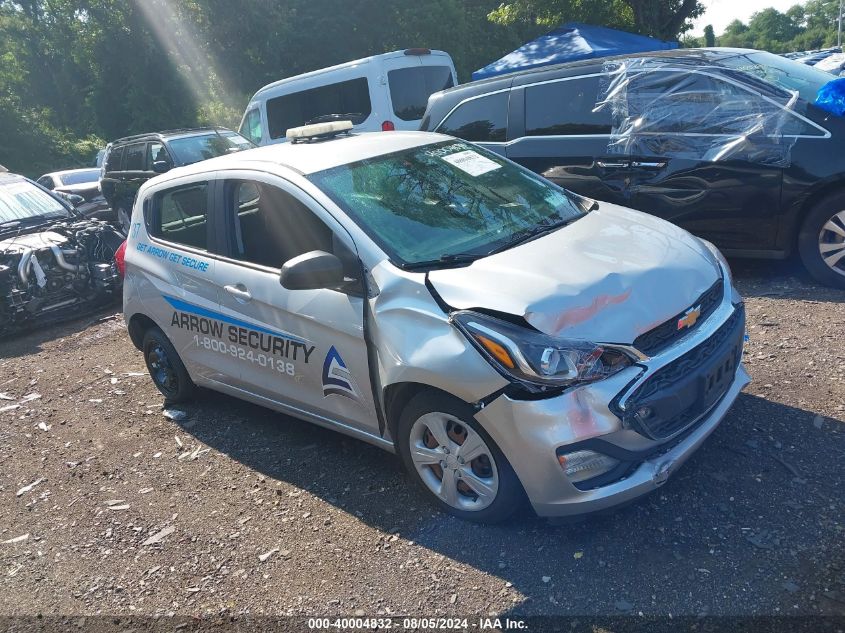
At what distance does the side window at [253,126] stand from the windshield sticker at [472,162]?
1085cm

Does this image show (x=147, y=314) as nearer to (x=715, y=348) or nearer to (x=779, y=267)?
(x=715, y=348)

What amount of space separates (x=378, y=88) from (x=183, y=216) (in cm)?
829

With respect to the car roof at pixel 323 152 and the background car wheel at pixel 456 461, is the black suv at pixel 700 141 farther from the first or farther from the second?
the background car wheel at pixel 456 461

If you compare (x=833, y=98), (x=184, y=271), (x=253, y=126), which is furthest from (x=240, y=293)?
(x=253, y=126)

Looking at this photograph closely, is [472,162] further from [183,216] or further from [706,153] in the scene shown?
[706,153]

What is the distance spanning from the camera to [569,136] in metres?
6.60

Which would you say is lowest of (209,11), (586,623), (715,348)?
(586,623)

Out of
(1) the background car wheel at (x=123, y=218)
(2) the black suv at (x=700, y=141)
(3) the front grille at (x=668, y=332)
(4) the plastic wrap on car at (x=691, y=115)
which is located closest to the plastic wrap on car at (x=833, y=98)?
(2) the black suv at (x=700, y=141)

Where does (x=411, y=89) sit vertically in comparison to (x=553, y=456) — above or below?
above

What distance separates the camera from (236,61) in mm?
25156

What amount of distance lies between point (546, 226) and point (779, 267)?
3288 mm

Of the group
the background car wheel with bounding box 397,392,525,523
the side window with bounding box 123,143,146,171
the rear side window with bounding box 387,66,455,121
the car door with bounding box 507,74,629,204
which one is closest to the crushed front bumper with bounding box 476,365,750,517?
the background car wheel with bounding box 397,392,525,523

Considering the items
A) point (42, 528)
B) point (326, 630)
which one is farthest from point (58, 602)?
point (326, 630)

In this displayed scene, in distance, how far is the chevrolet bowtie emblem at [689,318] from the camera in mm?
3227
